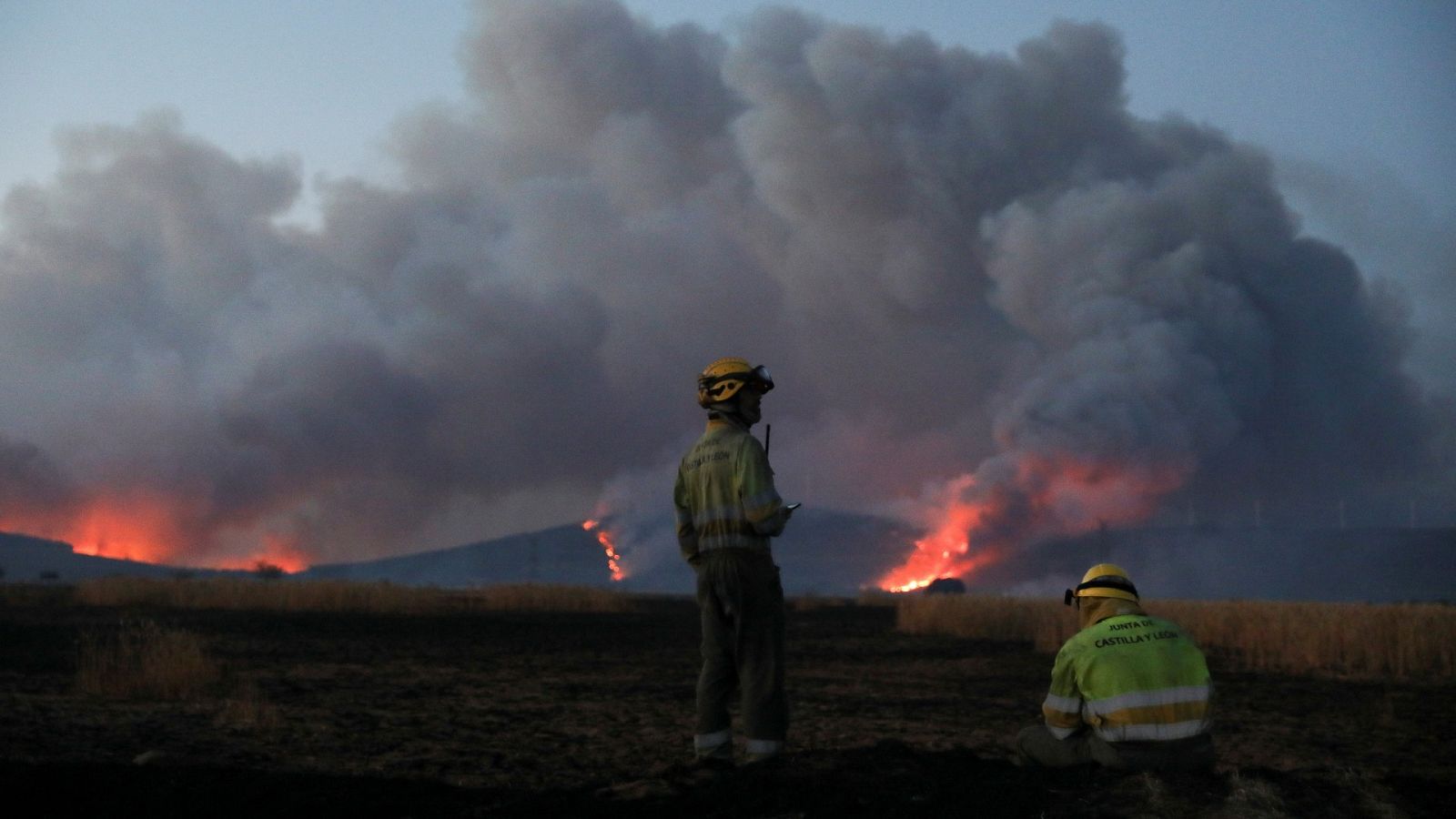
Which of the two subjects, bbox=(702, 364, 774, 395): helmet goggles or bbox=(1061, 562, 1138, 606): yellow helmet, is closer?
bbox=(1061, 562, 1138, 606): yellow helmet

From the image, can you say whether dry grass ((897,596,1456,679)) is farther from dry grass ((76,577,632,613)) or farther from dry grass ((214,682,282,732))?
dry grass ((214,682,282,732))

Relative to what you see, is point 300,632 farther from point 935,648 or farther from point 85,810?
point 85,810

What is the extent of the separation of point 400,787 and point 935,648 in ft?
55.8

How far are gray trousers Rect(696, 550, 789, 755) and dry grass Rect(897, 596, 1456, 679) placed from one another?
45.5 ft

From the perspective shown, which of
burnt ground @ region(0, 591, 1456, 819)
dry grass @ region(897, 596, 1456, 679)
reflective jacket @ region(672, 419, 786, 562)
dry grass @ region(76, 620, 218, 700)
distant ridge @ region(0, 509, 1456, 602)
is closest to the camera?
burnt ground @ region(0, 591, 1456, 819)

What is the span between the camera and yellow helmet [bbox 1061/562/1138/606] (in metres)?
5.94

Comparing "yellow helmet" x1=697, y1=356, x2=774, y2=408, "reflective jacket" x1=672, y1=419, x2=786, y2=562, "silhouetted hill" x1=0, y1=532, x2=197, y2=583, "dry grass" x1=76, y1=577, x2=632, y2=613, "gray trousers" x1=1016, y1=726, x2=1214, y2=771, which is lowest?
"gray trousers" x1=1016, y1=726, x2=1214, y2=771

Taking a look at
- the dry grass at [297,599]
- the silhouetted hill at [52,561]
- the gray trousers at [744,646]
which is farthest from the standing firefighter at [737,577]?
the silhouetted hill at [52,561]

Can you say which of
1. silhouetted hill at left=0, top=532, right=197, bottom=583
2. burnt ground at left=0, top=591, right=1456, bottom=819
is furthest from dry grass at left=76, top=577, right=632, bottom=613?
silhouetted hill at left=0, top=532, right=197, bottom=583

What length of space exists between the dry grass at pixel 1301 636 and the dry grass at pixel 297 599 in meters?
13.2

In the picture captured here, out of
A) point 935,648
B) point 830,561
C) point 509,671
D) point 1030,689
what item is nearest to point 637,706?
point 509,671

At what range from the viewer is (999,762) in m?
6.42

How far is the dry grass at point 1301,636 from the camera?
→ 18109 millimetres

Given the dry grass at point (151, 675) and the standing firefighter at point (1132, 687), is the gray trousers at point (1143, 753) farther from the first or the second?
the dry grass at point (151, 675)
